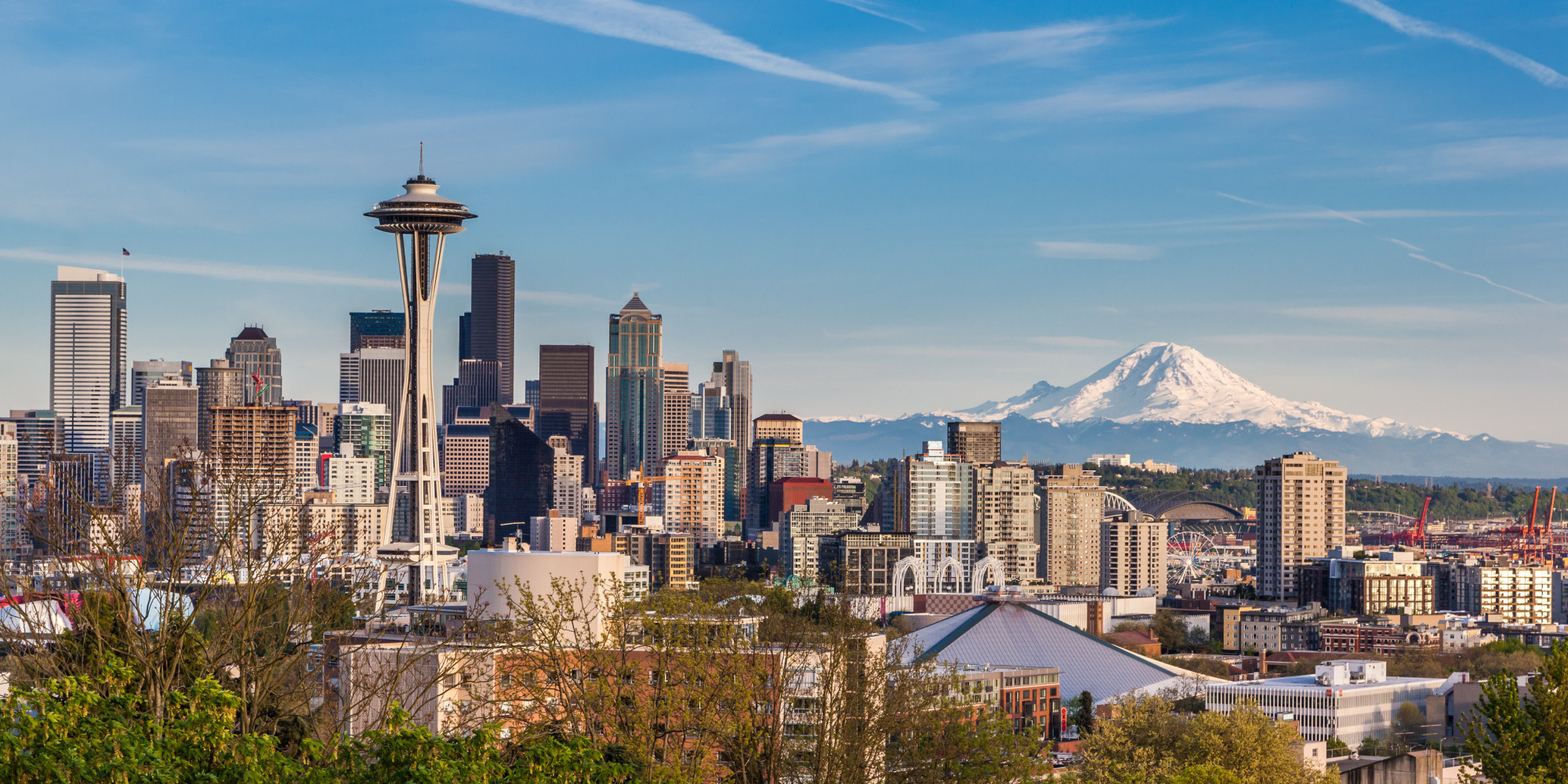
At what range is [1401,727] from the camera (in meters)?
74.3

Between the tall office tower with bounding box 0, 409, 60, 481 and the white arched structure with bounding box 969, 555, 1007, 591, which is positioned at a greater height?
the tall office tower with bounding box 0, 409, 60, 481

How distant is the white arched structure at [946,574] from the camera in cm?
14125

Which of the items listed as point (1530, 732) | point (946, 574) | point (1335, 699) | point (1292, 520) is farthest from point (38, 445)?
point (1292, 520)

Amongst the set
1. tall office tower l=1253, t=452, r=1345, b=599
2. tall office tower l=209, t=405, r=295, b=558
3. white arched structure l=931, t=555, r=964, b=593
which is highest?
tall office tower l=209, t=405, r=295, b=558

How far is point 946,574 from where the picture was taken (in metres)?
150

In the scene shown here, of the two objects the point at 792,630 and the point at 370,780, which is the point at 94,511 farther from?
the point at 792,630

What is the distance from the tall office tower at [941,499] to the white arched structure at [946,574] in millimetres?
25208

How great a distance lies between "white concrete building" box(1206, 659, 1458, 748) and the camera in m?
72.0

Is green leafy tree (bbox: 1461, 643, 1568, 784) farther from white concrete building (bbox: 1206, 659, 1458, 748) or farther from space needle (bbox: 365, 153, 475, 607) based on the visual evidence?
space needle (bbox: 365, 153, 475, 607)

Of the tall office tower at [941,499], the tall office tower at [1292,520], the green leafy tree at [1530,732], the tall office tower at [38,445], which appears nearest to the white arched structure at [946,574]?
the tall office tower at [941,499]

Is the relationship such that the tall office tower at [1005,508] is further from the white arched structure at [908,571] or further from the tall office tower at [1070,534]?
the white arched structure at [908,571]

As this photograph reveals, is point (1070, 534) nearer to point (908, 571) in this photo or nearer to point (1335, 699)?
point (908, 571)

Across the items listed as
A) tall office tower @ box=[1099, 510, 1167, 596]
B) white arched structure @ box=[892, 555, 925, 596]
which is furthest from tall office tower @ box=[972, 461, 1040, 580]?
white arched structure @ box=[892, 555, 925, 596]

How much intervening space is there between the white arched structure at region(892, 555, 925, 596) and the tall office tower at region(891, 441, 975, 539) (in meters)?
31.7
